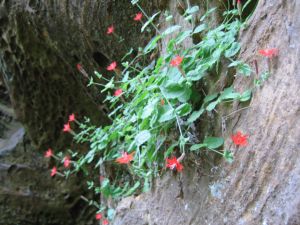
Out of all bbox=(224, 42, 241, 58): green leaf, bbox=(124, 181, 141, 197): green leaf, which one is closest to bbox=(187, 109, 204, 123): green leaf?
bbox=(224, 42, 241, 58): green leaf

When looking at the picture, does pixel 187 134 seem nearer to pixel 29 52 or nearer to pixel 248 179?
pixel 248 179

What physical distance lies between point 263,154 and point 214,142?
0.19 m

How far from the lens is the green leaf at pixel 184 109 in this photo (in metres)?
1.57

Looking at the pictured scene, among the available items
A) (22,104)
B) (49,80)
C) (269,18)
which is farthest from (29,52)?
(269,18)

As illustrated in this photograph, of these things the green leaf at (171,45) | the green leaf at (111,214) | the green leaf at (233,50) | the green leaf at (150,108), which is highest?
the green leaf at (171,45)

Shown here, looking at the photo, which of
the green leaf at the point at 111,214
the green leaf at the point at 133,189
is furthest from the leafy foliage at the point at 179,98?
the green leaf at the point at 111,214

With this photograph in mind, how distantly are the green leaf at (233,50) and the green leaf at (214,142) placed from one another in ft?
0.96

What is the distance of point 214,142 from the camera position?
5.13 ft

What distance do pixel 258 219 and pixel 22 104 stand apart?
2646 mm

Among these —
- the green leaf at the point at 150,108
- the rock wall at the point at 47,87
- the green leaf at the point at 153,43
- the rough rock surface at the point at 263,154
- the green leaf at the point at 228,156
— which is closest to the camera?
the rough rock surface at the point at 263,154

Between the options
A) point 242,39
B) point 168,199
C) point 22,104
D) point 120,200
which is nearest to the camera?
point 242,39

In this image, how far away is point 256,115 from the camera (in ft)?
4.91

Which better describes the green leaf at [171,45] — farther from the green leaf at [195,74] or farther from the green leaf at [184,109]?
the green leaf at [184,109]

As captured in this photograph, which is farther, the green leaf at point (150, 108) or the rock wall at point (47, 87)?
the rock wall at point (47, 87)
